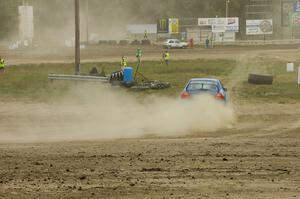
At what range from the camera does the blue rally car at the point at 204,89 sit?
19.5 m

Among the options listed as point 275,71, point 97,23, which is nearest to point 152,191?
point 275,71

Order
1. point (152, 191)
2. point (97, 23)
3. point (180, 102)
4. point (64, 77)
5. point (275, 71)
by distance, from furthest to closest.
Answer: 1. point (97, 23)
2. point (275, 71)
3. point (64, 77)
4. point (180, 102)
5. point (152, 191)

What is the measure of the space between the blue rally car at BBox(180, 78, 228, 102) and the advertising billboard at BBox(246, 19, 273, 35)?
281 feet

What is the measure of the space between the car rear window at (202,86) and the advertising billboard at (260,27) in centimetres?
8579

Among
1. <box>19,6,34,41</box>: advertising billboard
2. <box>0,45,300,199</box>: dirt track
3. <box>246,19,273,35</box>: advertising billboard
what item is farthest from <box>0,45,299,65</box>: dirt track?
<box>0,45,300,199</box>: dirt track

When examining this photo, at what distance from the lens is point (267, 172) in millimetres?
10930

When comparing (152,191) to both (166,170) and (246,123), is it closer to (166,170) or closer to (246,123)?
(166,170)

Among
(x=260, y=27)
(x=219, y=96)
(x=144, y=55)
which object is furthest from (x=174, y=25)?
(x=219, y=96)

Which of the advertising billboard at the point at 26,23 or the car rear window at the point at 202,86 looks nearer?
the car rear window at the point at 202,86

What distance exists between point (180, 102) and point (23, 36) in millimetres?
85679

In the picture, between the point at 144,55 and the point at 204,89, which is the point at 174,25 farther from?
the point at 204,89

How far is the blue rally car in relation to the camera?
19500 millimetres

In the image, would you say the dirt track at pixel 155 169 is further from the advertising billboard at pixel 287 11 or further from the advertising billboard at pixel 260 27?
the advertising billboard at pixel 260 27

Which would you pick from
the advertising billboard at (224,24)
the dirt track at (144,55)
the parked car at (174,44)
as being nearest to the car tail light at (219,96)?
the dirt track at (144,55)
